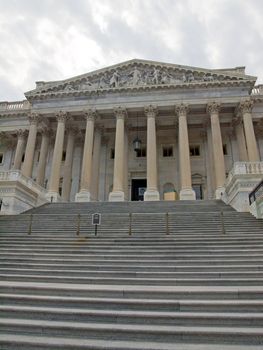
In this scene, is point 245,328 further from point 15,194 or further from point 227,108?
point 227,108

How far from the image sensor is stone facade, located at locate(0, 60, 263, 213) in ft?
81.6

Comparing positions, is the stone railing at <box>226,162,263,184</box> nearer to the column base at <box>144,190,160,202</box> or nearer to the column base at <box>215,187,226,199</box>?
the column base at <box>215,187,226,199</box>

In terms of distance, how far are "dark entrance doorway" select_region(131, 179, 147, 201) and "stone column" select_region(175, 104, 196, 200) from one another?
788 centimetres

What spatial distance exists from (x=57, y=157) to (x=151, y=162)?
368 inches

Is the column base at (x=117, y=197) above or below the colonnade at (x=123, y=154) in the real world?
below

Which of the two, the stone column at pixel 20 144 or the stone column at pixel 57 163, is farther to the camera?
the stone column at pixel 20 144

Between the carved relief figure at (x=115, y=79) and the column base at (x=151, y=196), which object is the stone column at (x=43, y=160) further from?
the column base at (x=151, y=196)

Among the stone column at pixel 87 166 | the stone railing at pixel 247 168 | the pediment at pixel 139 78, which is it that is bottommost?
the stone railing at pixel 247 168

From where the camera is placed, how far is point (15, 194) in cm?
1808

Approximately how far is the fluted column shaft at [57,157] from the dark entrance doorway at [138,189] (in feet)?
31.5

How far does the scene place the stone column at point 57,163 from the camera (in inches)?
961

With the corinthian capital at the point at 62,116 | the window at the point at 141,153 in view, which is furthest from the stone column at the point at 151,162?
the corinthian capital at the point at 62,116

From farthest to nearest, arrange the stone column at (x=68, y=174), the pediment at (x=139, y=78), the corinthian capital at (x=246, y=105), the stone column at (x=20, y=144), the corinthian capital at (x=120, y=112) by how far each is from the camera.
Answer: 1. the stone column at (x=20, y=144)
2. the stone column at (x=68, y=174)
3. the corinthian capital at (x=120, y=112)
4. the pediment at (x=139, y=78)
5. the corinthian capital at (x=246, y=105)

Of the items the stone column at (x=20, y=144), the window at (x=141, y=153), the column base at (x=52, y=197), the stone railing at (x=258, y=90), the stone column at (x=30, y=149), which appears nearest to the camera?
the column base at (x=52, y=197)
